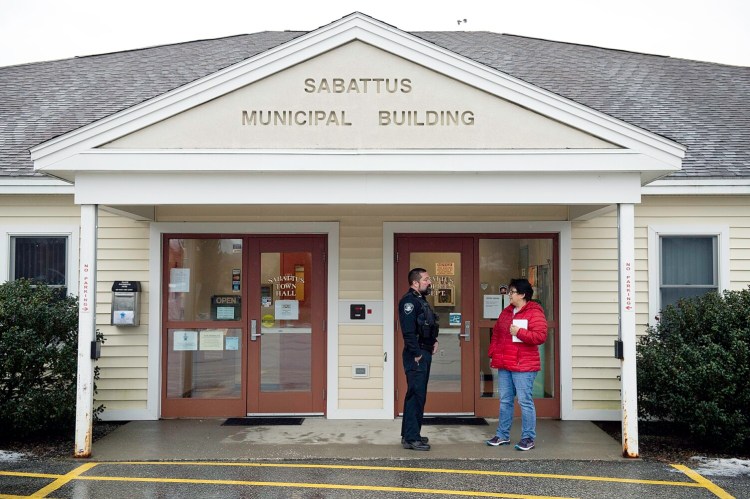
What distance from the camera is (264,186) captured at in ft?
23.9

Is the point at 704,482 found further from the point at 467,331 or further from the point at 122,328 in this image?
the point at 122,328

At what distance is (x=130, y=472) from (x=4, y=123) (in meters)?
6.71

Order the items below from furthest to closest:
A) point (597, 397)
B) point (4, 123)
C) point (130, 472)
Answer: point (4, 123)
point (597, 397)
point (130, 472)

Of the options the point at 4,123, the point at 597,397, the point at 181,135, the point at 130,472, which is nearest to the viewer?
the point at 130,472

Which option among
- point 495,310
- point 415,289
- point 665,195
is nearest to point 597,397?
point 495,310

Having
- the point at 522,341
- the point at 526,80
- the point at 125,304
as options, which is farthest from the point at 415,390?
the point at 526,80

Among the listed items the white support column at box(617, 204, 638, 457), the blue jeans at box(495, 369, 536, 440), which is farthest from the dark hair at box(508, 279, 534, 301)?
the white support column at box(617, 204, 638, 457)

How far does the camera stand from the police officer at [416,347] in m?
7.23

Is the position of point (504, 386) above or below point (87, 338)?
below

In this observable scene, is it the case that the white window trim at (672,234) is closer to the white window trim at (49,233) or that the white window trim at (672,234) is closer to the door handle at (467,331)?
the door handle at (467,331)

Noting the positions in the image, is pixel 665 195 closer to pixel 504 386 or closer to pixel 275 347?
pixel 504 386

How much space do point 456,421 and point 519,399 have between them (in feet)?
5.48

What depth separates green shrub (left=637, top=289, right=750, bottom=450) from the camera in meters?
7.31

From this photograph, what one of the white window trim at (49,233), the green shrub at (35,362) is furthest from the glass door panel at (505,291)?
the white window trim at (49,233)
